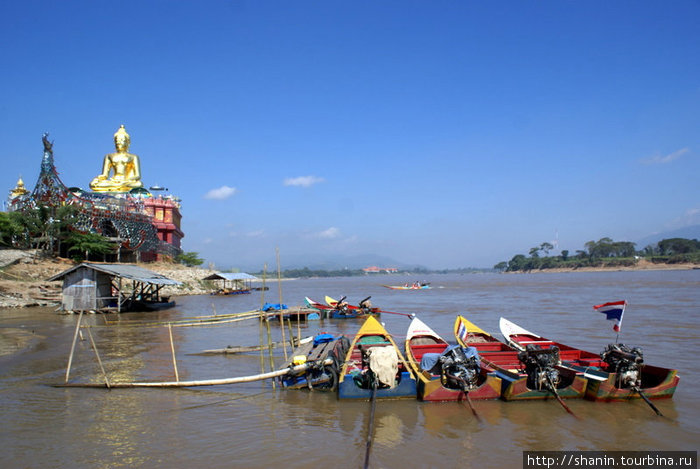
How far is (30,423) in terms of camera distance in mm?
7074

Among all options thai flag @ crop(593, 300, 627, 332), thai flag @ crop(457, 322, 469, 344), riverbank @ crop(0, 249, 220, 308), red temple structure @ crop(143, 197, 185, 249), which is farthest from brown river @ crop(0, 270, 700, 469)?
red temple structure @ crop(143, 197, 185, 249)

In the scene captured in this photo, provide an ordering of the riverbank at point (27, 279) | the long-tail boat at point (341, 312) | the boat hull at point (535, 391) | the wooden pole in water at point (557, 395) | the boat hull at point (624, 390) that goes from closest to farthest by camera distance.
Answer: the wooden pole in water at point (557, 395) → the boat hull at point (624, 390) → the boat hull at point (535, 391) → the long-tail boat at point (341, 312) → the riverbank at point (27, 279)

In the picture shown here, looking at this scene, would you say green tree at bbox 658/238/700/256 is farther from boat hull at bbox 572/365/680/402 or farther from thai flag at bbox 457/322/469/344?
boat hull at bbox 572/365/680/402

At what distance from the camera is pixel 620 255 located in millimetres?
101562

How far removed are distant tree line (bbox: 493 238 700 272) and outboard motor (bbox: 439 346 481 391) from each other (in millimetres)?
100726

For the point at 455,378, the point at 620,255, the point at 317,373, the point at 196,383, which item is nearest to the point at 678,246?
the point at 620,255

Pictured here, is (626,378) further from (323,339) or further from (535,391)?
(323,339)

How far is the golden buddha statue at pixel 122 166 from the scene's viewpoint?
41594mm

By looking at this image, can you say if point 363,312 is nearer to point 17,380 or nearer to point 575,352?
point 575,352

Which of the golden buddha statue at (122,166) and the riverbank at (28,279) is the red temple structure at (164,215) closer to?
the golden buddha statue at (122,166)

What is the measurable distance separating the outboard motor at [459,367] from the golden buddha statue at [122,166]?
40430mm

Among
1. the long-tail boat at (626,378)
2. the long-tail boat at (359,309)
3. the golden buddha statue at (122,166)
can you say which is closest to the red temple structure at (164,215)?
the golden buddha statue at (122,166)

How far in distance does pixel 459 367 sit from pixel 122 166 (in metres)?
42.7

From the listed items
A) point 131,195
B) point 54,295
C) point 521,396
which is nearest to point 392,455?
point 521,396
